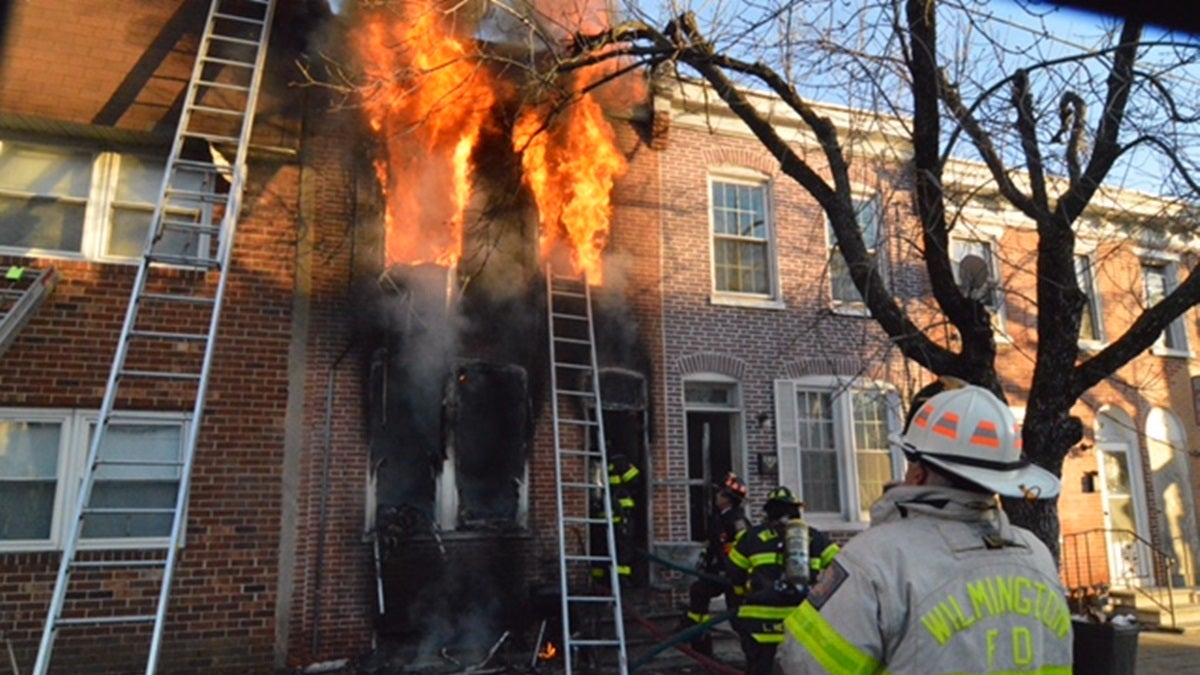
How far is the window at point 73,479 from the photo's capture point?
785cm

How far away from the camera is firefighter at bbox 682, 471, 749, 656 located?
7.67m

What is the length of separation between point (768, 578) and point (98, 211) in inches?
295

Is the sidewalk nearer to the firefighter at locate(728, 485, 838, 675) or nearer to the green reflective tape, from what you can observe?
the firefighter at locate(728, 485, 838, 675)

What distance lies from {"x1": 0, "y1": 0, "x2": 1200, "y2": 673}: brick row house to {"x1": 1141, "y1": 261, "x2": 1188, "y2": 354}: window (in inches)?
281

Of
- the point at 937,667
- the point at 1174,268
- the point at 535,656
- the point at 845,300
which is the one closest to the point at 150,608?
the point at 535,656

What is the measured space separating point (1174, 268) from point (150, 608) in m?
17.5

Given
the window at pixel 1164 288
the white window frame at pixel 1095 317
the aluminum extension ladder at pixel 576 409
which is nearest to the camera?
the aluminum extension ladder at pixel 576 409

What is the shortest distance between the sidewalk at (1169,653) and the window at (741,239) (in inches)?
244

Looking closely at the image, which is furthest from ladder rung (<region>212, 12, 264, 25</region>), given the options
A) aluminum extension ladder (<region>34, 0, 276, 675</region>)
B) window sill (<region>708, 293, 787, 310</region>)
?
window sill (<region>708, 293, 787, 310</region>)

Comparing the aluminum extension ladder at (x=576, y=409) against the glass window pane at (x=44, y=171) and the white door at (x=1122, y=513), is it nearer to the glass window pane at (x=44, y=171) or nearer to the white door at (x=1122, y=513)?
the glass window pane at (x=44, y=171)

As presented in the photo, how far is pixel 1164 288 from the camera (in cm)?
1579

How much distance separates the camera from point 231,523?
27.4 ft

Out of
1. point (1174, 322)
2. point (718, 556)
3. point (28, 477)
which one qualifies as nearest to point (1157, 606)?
point (1174, 322)

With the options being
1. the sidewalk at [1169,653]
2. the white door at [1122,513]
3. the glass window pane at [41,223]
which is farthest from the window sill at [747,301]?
the glass window pane at [41,223]
